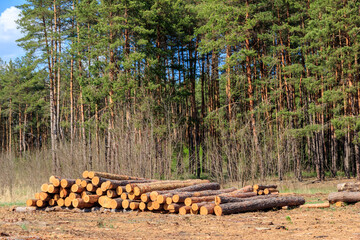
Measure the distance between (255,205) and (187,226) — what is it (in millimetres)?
3132

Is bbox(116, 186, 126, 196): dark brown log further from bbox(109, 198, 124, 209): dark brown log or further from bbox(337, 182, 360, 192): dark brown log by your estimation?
bbox(337, 182, 360, 192): dark brown log

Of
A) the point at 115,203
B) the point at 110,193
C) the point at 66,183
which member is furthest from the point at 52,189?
the point at 115,203

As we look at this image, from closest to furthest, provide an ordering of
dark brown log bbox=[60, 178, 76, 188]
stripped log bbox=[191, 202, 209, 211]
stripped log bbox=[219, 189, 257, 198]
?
stripped log bbox=[191, 202, 209, 211] < dark brown log bbox=[60, 178, 76, 188] < stripped log bbox=[219, 189, 257, 198]

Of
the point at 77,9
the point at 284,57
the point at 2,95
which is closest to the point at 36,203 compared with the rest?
the point at 77,9

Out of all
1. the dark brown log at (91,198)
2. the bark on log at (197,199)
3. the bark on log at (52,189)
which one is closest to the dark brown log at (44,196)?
the bark on log at (52,189)

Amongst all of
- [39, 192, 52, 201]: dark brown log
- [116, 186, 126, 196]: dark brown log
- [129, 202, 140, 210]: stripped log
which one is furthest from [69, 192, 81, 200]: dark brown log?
[129, 202, 140, 210]: stripped log

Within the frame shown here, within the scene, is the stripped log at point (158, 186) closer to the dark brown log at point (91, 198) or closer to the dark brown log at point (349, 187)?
the dark brown log at point (91, 198)

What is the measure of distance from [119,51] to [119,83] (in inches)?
151

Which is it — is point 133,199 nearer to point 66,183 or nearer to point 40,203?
point 66,183

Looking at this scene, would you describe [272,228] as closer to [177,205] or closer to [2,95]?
[177,205]

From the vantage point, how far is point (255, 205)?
1083 centimetres

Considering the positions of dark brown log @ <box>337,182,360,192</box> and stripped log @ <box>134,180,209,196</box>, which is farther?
dark brown log @ <box>337,182,360,192</box>

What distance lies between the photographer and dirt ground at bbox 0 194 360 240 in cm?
685

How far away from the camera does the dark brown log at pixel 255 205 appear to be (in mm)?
10070
